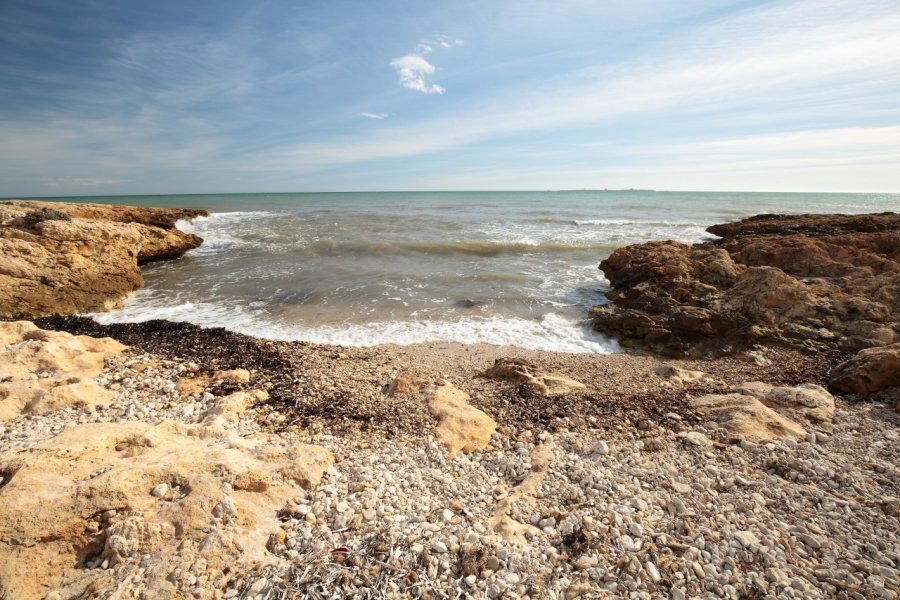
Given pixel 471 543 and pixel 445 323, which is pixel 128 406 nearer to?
pixel 471 543

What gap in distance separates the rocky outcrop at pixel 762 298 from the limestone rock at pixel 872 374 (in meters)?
2.12

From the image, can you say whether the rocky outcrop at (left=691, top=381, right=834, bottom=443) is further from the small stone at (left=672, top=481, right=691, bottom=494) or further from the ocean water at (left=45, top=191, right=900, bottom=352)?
the ocean water at (left=45, top=191, right=900, bottom=352)

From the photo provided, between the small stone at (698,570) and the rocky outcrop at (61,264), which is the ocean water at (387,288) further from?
the small stone at (698,570)

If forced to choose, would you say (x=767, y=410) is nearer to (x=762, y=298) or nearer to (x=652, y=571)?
(x=652, y=571)

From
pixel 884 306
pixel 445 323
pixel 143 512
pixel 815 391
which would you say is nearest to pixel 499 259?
pixel 445 323

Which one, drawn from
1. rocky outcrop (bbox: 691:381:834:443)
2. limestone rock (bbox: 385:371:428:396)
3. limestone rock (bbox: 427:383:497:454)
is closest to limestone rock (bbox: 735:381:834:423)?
rocky outcrop (bbox: 691:381:834:443)

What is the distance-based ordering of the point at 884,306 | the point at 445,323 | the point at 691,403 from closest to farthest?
the point at 691,403 < the point at 884,306 < the point at 445,323

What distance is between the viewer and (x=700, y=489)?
3.68 metres

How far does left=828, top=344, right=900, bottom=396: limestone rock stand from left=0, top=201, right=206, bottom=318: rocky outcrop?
1601 cm

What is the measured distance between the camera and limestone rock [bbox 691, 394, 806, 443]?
4.42 m

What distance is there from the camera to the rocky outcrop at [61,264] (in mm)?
9797

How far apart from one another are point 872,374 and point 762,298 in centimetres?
368

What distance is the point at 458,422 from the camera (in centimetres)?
480

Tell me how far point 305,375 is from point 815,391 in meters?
7.41
